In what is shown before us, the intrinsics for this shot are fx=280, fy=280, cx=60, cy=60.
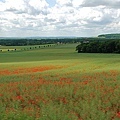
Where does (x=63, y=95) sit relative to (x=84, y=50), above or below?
above

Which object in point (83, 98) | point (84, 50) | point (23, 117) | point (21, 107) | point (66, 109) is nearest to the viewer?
point (23, 117)

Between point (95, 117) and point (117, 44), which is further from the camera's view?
point (117, 44)

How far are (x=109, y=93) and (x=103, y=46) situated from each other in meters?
91.2

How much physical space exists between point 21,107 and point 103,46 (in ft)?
307

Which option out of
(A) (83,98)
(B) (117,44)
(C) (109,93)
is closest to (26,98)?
(A) (83,98)

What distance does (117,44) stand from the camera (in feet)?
328

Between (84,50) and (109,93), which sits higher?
(109,93)

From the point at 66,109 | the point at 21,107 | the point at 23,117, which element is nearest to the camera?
the point at 23,117

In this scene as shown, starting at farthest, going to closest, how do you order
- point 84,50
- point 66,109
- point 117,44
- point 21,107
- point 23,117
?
point 84,50
point 117,44
point 21,107
point 66,109
point 23,117

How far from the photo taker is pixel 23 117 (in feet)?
33.1

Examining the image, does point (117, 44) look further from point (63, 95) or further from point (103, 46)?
point (63, 95)

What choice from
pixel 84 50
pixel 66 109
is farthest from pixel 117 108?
pixel 84 50

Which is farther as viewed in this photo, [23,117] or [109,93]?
[109,93]

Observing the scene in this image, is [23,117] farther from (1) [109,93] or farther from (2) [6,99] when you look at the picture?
(1) [109,93]
